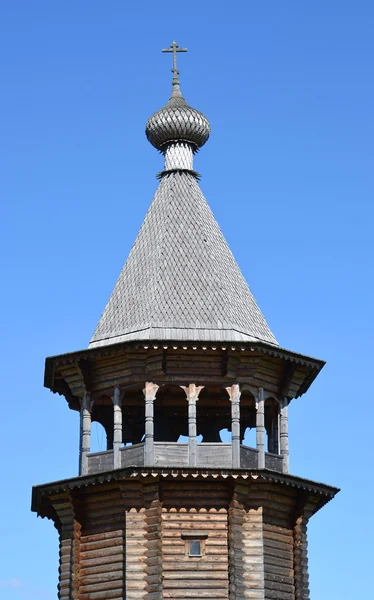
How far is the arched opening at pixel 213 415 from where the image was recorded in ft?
111

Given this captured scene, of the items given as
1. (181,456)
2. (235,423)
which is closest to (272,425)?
(235,423)

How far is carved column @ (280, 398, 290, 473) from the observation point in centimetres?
3142

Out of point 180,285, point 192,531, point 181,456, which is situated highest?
point 180,285

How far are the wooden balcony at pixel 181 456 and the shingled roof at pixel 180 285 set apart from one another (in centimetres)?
225

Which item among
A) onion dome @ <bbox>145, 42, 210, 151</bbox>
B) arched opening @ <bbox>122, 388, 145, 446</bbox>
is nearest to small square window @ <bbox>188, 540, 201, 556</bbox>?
arched opening @ <bbox>122, 388, 145, 446</bbox>

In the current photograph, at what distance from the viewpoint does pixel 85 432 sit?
103 feet

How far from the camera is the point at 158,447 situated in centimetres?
3022

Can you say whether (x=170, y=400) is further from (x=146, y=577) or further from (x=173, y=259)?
(x=146, y=577)

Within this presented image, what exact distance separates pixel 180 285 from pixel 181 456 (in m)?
4.13

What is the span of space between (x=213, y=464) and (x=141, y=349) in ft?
9.20

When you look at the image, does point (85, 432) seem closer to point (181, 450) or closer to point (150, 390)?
point (150, 390)

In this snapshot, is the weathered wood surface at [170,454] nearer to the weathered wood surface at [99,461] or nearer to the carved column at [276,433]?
the weathered wood surface at [99,461]

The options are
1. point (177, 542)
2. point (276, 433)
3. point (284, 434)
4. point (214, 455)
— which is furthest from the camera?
point (276, 433)

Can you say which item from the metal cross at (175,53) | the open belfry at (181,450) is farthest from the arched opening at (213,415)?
the metal cross at (175,53)
